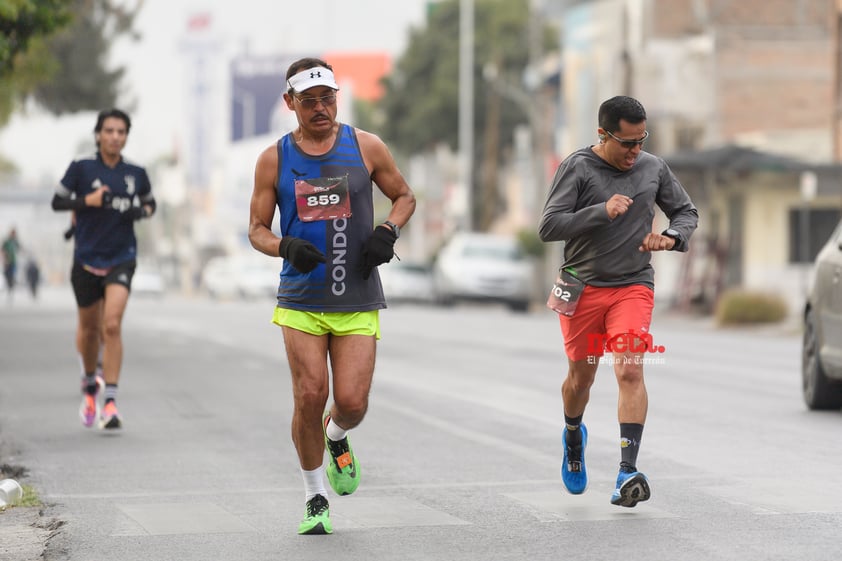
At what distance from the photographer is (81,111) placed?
3694 cm

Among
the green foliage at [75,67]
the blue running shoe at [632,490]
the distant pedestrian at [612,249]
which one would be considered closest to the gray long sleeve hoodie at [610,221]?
the distant pedestrian at [612,249]

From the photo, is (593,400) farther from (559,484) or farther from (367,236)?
(367,236)

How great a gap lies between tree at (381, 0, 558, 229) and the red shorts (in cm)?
6158

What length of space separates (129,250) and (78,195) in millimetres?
517

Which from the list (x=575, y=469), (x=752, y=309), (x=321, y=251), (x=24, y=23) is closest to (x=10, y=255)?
(x=752, y=309)

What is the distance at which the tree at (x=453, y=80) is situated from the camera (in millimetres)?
72625

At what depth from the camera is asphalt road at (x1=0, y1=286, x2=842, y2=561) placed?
775 centimetres

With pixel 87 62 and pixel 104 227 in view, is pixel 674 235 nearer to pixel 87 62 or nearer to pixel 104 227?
pixel 104 227

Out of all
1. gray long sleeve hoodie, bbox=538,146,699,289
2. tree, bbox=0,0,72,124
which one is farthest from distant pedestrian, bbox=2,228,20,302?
gray long sleeve hoodie, bbox=538,146,699,289

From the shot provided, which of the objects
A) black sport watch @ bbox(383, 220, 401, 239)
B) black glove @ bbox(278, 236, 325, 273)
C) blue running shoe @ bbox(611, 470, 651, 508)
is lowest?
blue running shoe @ bbox(611, 470, 651, 508)

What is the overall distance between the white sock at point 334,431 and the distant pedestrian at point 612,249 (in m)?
1.20

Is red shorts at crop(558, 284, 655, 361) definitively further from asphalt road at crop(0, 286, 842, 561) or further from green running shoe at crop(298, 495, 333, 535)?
green running shoe at crop(298, 495, 333, 535)

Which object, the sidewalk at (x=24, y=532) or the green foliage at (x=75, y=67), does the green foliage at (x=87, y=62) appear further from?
the sidewalk at (x=24, y=532)

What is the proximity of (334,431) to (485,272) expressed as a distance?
36389mm
